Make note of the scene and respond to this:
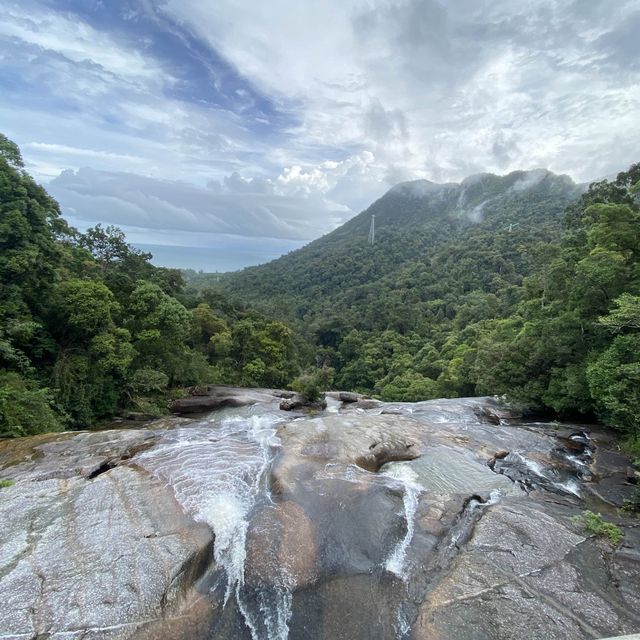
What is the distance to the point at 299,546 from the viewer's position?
8648 mm

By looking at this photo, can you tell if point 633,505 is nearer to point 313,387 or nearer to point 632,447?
point 632,447

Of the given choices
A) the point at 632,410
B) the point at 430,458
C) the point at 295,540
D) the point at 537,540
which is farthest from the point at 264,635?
the point at 632,410

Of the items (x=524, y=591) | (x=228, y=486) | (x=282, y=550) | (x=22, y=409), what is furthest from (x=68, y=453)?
(x=524, y=591)

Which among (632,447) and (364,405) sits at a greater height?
(632,447)

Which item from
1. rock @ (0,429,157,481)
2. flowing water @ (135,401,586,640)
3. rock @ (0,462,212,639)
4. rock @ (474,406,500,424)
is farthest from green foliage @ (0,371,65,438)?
rock @ (474,406,500,424)

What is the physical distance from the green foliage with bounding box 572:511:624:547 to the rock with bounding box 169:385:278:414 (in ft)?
72.5

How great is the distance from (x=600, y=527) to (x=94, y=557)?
11580 millimetres

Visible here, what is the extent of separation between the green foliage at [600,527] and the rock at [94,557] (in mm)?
9092

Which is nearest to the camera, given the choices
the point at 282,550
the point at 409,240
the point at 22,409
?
the point at 282,550

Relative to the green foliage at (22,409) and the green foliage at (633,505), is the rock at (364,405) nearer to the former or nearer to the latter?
the green foliage at (633,505)

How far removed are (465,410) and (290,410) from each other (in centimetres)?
1157

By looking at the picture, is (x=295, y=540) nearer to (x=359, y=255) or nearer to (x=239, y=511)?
(x=239, y=511)

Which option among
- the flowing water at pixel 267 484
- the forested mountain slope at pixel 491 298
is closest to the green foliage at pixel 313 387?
the flowing water at pixel 267 484

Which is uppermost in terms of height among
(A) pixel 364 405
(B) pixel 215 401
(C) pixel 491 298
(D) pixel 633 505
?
(C) pixel 491 298
